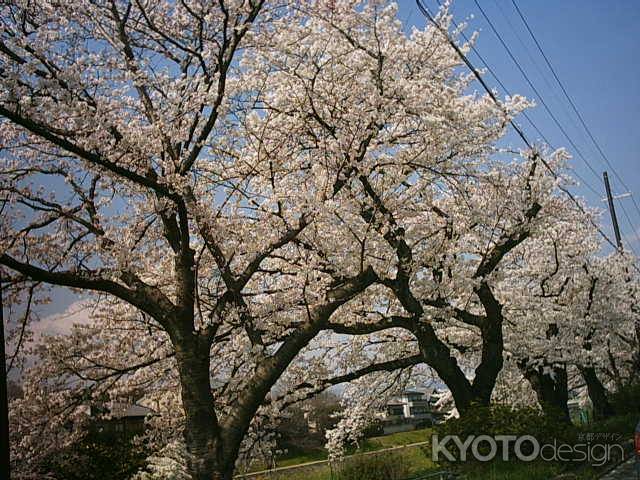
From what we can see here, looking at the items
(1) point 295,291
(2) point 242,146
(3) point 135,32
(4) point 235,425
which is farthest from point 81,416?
(3) point 135,32

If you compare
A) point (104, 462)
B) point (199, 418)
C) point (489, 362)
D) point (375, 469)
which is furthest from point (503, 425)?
point (104, 462)

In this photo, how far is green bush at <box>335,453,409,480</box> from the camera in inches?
495

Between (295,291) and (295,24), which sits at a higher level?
(295,24)

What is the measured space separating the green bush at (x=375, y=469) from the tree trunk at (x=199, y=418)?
4.49m

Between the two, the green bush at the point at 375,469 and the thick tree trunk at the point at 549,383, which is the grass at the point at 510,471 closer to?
the green bush at the point at 375,469

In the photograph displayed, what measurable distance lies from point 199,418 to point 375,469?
5224mm

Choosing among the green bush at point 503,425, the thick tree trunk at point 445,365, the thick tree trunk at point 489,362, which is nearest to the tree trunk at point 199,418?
the green bush at point 503,425

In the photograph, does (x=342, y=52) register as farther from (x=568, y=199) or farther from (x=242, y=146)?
(x=568, y=199)

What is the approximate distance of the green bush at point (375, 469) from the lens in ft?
41.2

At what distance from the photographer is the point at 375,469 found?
1269 cm

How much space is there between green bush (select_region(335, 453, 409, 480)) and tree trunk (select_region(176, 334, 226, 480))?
4494mm

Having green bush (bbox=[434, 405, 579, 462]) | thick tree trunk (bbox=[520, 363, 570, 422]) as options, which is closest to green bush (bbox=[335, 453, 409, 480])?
green bush (bbox=[434, 405, 579, 462])

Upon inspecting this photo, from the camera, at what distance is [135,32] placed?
10219 millimetres

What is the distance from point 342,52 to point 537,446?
9066 mm
